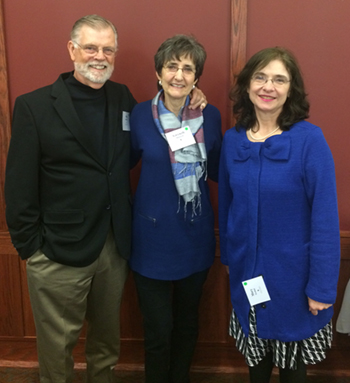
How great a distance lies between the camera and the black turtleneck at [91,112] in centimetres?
171

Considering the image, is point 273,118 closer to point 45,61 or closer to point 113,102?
point 113,102

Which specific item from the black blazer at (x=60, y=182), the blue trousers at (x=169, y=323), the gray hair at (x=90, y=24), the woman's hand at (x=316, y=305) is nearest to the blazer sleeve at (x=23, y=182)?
the black blazer at (x=60, y=182)

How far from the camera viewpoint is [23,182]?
1653 millimetres

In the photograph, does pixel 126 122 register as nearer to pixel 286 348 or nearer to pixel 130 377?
pixel 286 348

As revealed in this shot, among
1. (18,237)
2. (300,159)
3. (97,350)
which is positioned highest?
(300,159)

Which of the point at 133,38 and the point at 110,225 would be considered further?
the point at 133,38

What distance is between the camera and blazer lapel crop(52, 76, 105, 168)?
1.64 metres

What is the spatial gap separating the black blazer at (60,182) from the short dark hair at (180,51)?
0.31 metres

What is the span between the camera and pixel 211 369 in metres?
2.36

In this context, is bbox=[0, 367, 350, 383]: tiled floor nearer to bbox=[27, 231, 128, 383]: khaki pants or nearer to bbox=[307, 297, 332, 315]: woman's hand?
bbox=[27, 231, 128, 383]: khaki pants

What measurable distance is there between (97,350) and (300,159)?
1.44 m

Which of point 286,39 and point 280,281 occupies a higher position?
point 286,39

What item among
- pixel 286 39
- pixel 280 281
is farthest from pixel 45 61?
pixel 280 281

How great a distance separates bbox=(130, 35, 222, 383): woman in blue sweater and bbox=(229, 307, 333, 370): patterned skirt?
1.22 ft
